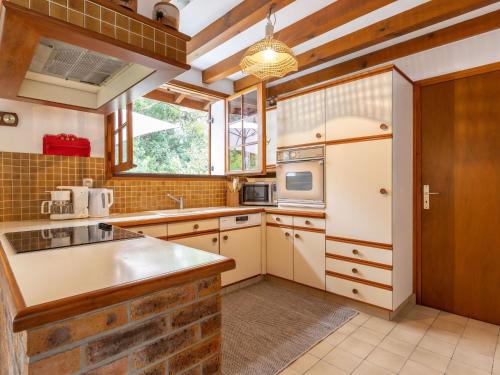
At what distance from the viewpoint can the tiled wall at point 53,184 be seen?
82.7 inches

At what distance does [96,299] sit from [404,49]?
316cm

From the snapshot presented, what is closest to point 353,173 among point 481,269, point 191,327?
point 481,269

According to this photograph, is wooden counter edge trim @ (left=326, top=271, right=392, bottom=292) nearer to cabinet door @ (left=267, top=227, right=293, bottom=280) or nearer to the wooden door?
cabinet door @ (left=267, top=227, right=293, bottom=280)

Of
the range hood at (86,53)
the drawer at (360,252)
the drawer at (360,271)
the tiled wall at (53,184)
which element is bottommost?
the drawer at (360,271)

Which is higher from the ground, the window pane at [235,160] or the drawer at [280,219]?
the window pane at [235,160]

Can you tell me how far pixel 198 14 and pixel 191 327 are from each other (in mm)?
2373

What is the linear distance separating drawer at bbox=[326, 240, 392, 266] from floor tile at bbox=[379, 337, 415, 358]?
0.56 meters

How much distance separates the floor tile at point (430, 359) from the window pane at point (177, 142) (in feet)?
9.55

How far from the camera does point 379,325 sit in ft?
7.42

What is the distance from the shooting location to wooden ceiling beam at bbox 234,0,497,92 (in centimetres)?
198

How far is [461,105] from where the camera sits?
2.42 metres

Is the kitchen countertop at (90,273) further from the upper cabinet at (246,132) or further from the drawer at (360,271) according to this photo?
the upper cabinet at (246,132)

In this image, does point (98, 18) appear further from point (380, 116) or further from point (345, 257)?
point (345, 257)

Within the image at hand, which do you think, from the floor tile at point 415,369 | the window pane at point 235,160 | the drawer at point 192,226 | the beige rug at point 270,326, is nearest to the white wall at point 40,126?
the drawer at point 192,226
